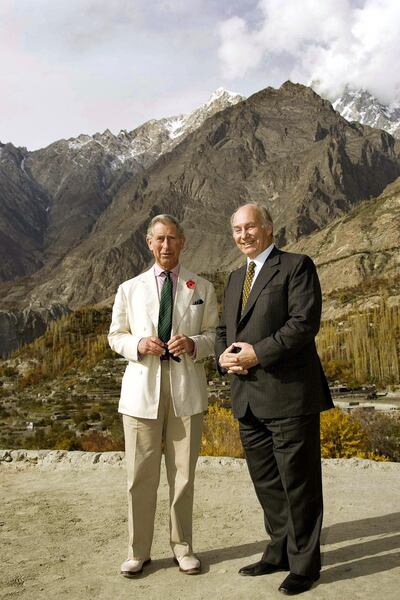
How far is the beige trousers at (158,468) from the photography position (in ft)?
16.0

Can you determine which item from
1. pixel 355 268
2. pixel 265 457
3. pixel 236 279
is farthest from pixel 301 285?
pixel 355 268

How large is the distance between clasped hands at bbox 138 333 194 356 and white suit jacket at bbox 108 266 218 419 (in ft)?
0.30

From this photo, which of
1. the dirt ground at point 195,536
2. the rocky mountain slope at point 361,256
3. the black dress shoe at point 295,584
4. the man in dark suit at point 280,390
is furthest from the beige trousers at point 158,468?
the rocky mountain slope at point 361,256

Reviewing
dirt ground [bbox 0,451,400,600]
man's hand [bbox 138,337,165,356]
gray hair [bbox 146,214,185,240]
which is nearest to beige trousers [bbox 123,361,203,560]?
man's hand [bbox 138,337,165,356]

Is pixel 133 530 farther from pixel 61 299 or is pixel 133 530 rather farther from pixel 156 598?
pixel 61 299

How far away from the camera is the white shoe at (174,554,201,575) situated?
488 cm

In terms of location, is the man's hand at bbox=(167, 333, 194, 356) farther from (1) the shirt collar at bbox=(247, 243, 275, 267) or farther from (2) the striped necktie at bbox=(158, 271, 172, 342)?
(1) the shirt collar at bbox=(247, 243, 275, 267)

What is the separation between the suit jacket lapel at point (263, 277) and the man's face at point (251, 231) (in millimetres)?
135

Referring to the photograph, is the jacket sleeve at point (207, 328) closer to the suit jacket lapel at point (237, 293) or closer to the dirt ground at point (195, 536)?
the suit jacket lapel at point (237, 293)

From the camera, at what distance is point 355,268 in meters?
91.2

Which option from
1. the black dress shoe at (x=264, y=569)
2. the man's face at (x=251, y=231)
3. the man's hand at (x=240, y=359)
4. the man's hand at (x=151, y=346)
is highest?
the man's face at (x=251, y=231)

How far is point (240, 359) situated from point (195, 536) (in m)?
2.50

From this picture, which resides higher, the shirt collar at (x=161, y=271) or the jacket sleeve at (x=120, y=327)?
the shirt collar at (x=161, y=271)

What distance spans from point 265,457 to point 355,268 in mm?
89592
